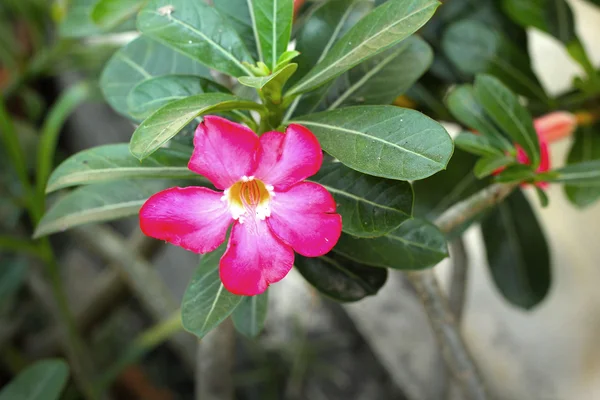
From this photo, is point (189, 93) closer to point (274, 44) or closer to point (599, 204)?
point (274, 44)

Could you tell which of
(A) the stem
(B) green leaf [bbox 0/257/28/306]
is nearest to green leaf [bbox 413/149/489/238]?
(A) the stem

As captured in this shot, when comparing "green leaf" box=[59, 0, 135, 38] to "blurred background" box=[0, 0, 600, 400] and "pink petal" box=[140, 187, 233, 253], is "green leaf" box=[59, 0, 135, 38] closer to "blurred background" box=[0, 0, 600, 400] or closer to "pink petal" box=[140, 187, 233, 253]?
"blurred background" box=[0, 0, 600, 400]

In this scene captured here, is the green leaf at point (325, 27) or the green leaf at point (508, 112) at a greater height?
the green leaf at point (325, 27)

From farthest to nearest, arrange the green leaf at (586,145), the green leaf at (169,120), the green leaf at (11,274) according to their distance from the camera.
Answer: the green leaf at (11,274) → the green leaf at (586,145) → the green leaf at (169,120)

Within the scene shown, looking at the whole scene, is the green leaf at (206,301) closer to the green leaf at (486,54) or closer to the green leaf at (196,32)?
the green leaf at (196,32)

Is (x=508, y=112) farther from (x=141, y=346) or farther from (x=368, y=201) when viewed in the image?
(x=141, y=346)

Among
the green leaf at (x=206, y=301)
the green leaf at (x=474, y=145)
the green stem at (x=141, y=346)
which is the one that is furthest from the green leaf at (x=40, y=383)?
the green leaf at (x=474, y=145)

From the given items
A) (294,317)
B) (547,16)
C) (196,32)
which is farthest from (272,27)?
(294,317)
